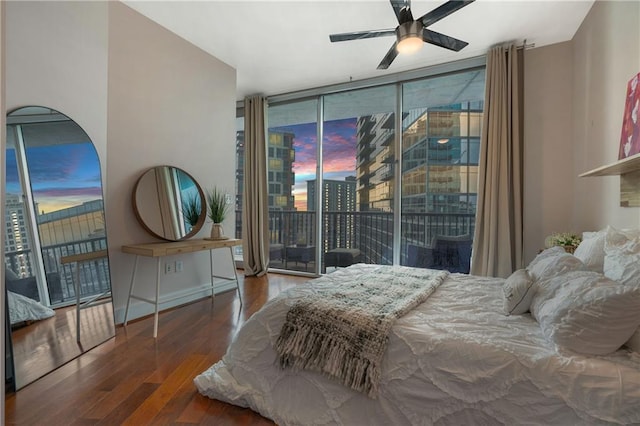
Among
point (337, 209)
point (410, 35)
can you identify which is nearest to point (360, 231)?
point (337, 209)

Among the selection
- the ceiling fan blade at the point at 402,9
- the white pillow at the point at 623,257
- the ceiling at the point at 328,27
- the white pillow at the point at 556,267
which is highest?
the ceiling at the point at 328,27

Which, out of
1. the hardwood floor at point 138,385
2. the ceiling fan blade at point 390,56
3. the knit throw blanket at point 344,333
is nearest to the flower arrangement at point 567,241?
the knit throw blanket at point 344,333

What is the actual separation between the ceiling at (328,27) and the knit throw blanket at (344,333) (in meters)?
2.50

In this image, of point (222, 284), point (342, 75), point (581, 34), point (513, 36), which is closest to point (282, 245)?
point (222, 284)

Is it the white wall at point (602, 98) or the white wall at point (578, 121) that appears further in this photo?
the white wall at point (578, 121)

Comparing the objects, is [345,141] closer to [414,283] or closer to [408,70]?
[408,70]

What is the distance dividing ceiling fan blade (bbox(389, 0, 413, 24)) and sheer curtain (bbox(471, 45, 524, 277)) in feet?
5.62

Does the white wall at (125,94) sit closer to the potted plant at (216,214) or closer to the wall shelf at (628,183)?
the potted plant at (216,214)

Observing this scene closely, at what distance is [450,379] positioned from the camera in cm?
123

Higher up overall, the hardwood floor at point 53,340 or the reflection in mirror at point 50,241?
the reflection in mirror at point 50,241

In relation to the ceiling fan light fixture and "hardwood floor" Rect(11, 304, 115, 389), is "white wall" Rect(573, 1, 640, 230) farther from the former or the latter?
"hardwood floor" Rect(11, 304, 115, 389)

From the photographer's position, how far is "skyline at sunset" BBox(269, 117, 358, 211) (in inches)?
180

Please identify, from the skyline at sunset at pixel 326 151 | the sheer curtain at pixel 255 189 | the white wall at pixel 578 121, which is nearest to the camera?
the white wall at pixel 578 121

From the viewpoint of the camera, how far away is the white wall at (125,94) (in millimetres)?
2080
